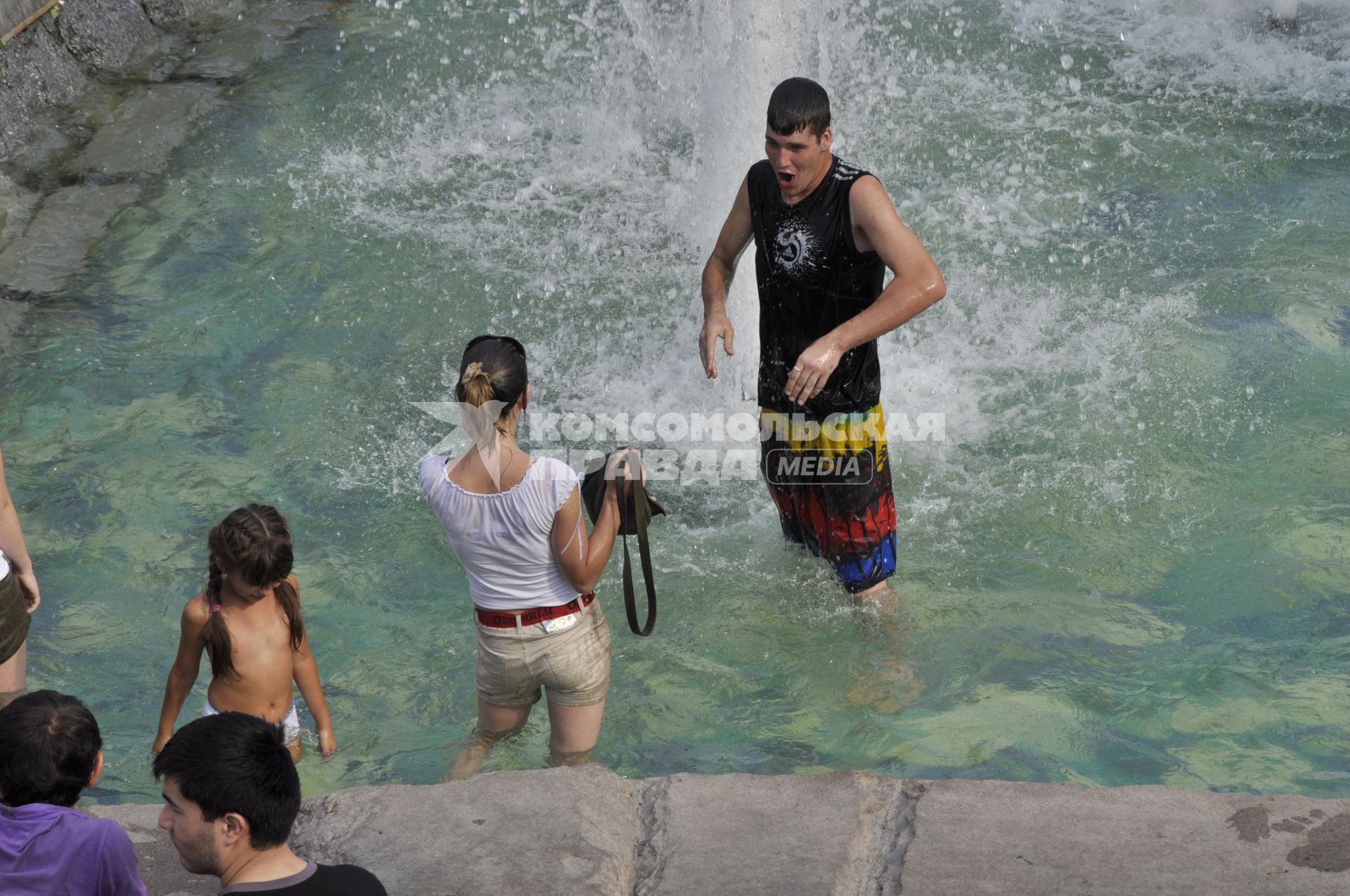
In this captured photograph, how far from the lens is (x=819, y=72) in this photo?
28.0 feet

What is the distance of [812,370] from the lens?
331 centimetres

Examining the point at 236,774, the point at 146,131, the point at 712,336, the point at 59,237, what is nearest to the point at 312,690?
the point at 236,774

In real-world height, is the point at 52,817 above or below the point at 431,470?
below

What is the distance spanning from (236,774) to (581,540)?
104cm

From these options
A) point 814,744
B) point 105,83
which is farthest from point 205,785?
point 105,83

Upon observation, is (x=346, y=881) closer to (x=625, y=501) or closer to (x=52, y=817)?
(x=52, y=817)

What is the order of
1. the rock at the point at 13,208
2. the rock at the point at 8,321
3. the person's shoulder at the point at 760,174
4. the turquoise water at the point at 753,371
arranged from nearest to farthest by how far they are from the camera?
the person's shoulder at the point at 760,174 → the turquoise water at the point at 753,371 → the rock at the point at 8,321 → the rock at the point at 13,208

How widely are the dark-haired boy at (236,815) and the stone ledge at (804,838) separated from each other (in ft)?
1.50

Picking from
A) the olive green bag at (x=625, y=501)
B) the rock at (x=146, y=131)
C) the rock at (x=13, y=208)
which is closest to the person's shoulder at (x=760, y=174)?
the olive green bag at (x=625, y=501)

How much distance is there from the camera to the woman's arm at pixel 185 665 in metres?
3.07

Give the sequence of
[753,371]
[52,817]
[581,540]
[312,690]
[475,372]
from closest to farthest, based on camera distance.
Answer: [52,817]
[475,372]
[581,540]
[312,690]
[753,371]

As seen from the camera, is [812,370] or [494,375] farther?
[812,370]

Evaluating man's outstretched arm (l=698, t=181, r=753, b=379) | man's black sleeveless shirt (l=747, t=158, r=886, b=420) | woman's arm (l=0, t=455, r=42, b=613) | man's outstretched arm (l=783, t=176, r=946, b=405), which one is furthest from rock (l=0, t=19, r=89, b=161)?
man's outstretched arm (l=783, t=176, r=946, b=405)

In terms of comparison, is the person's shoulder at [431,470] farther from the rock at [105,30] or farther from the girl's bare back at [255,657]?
the rock at [105,30]
